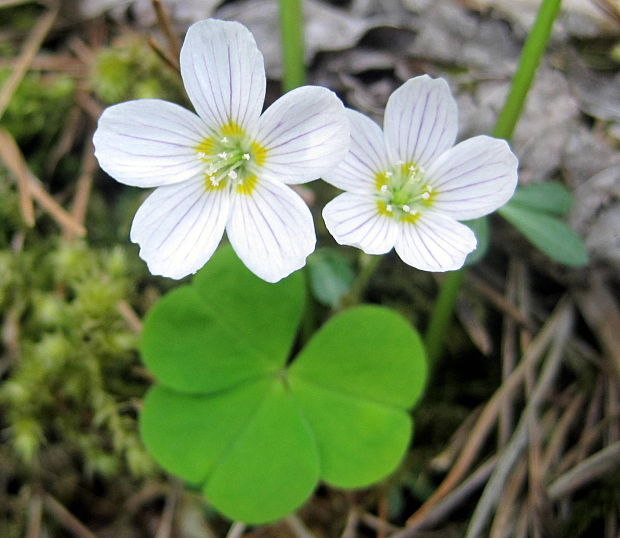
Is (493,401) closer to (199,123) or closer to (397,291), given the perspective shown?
(397,291)

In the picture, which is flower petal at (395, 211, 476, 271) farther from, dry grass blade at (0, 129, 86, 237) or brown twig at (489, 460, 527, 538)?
dry grass blade at (0, 129, 86, 237)

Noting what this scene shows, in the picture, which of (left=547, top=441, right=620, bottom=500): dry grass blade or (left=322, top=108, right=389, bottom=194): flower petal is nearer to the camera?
(left=322, top=108, right=389, bottom=194): flower petal

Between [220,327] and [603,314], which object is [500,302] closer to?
[603,314]

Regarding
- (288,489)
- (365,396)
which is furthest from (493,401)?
(288,489)

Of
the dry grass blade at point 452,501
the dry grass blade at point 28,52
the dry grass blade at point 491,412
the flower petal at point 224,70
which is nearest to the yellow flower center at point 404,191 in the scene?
the flower petal at point 224,70

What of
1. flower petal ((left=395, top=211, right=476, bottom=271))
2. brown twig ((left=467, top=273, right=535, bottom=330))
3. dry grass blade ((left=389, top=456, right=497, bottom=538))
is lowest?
dry grass blade ((left=389, top=456, right=497, bottom=538))

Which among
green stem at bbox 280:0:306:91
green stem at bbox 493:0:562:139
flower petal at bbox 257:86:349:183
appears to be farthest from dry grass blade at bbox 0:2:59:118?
green stem at bbox 493:0:562:139

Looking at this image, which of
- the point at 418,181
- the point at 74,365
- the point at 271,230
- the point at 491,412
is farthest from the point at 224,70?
the point at 491,412
